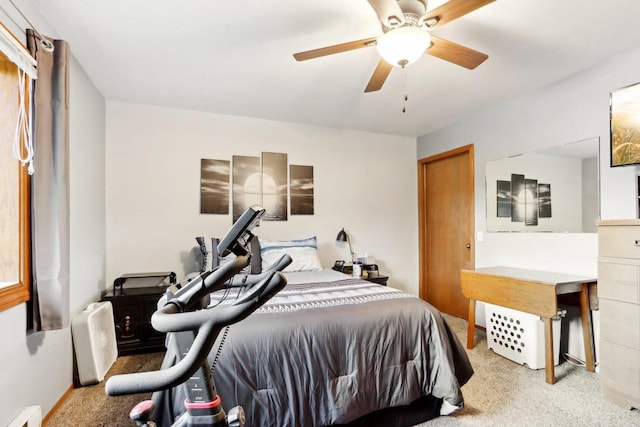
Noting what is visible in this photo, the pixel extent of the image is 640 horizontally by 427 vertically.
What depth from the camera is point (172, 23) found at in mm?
1947

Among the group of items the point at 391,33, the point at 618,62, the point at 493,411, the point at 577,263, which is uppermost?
the point at 618,62

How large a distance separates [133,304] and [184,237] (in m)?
0.83

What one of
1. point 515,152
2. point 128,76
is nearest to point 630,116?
point 515,152

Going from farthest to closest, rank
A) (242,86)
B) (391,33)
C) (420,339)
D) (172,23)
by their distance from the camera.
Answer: (242,86) → (172,23) → (420,339) → (391,33)

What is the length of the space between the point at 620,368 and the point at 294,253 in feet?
8.29

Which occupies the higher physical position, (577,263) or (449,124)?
(449,124)

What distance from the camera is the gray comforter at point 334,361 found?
4.92 ft

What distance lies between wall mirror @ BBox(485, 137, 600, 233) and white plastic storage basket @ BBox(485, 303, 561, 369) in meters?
0.81

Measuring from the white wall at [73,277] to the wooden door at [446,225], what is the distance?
369cm

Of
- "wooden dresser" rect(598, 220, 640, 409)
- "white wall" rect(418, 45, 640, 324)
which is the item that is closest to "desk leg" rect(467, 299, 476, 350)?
"white wall" rect(418, 45, 640, 324)

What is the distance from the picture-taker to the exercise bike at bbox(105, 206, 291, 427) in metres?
0.69

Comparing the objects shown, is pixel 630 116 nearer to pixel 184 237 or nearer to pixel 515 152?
pixel 515 152

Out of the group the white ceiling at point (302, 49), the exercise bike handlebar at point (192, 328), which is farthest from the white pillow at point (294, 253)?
the exercise bike handlebar at point (192, 328)

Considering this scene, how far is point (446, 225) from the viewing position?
3996 millimetres
